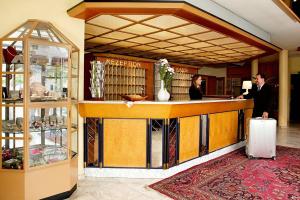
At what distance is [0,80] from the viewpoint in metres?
3.00

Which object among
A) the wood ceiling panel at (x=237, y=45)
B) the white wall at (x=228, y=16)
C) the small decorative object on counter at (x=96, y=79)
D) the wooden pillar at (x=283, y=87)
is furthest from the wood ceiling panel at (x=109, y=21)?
the wooden pillar at (x=283, y=87)

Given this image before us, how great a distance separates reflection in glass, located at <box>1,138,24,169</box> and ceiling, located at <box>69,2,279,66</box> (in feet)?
6.63

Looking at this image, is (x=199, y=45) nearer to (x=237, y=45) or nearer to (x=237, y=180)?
(x=237, y=45)

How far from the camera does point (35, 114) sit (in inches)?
122

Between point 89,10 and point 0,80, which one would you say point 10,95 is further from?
point 89,10

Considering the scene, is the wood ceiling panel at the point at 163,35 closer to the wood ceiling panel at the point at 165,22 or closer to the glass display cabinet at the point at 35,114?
the wood ceiling panel at the point at 165,22

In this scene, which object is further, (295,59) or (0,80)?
(295,59)

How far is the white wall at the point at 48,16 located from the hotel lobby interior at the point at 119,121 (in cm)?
1

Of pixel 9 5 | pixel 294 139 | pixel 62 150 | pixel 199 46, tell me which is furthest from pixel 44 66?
pixel 294 139

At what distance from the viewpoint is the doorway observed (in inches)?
467

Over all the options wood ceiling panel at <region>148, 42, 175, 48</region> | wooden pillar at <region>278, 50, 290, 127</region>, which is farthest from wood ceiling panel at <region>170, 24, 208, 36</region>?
wooden pillar at <region>278, 50, 290, 127</region>

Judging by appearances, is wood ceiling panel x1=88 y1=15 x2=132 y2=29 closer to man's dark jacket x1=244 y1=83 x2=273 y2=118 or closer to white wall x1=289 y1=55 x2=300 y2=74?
man's dark jacket x1=244 y1=83 x2=273 y2=118

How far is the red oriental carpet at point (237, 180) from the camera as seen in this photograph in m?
3.35

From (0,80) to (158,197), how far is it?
2.48 meters
